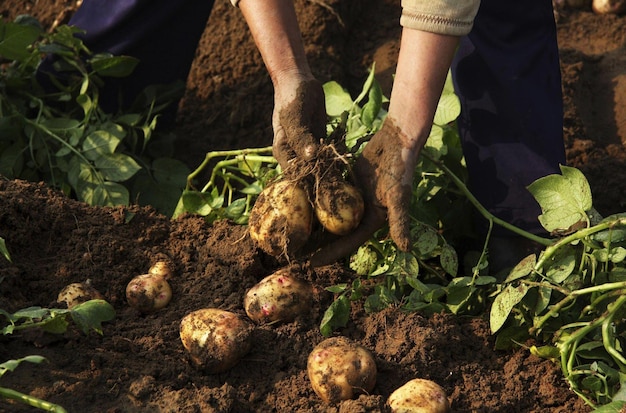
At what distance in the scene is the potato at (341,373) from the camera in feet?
5.60

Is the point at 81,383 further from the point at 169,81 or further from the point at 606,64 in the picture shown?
the point at 606,64

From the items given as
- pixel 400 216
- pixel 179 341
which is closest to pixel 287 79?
pixel 400 216

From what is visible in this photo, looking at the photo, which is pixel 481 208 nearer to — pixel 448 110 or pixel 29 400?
pixel 448 110

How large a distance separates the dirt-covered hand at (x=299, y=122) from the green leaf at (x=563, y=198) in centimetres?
52

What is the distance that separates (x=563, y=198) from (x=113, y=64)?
4.96ft

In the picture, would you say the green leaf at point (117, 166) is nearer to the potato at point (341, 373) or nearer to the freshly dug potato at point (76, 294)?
the freshly dug potato at point (76, 294)

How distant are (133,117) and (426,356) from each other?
1.45 meters

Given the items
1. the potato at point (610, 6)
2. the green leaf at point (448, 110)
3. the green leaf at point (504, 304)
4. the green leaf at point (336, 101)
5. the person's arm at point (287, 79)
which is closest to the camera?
the green leaf at point (504, 304)

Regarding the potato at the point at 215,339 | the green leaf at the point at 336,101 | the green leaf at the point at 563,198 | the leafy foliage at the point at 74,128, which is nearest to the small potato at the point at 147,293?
the potato at the point at 215,339

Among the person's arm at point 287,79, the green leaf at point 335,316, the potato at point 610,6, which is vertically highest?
the person's arm at point 287,79

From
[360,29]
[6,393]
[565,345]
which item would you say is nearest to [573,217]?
[565,345]

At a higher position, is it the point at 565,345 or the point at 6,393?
the point at 6,393

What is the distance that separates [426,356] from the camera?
1.83m

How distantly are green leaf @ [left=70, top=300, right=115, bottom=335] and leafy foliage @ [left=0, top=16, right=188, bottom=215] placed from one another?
0.88 meters
